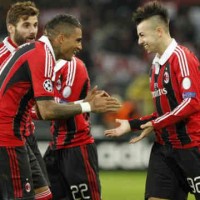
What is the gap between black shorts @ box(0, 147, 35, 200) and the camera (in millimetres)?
5824

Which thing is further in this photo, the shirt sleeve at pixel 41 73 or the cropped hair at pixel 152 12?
the cropped hair at pixel 152 12

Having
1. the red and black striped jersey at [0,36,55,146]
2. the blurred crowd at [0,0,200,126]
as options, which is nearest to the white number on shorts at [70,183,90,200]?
the red and black striped jersey at [0,36,55,146]

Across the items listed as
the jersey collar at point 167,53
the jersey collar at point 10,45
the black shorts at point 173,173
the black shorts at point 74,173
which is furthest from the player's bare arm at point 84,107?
the jersey collar at point 10,45

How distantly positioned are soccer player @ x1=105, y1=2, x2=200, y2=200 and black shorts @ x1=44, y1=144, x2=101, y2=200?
2.43 feet

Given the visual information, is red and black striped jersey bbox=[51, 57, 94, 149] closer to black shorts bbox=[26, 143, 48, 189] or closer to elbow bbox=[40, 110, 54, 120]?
black shorts bbox=[26, 143, 48, 189]

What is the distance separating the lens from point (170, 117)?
6203mm

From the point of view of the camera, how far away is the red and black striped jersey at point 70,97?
23.3ft

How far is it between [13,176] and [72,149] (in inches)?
55.3

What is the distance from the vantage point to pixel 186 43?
17.1 m

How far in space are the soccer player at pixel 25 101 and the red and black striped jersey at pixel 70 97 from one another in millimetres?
1090

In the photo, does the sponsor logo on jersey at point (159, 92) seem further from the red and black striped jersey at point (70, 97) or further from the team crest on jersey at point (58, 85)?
the team crest on jersey at point (58, 85)

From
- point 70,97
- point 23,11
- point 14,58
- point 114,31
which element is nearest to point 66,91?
point 70,97

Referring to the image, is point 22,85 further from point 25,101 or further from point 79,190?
point 79,190

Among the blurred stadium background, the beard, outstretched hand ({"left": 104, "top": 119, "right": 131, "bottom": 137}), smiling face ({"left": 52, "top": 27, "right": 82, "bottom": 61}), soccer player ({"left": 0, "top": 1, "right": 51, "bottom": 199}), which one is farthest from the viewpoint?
the blurred stadium background
